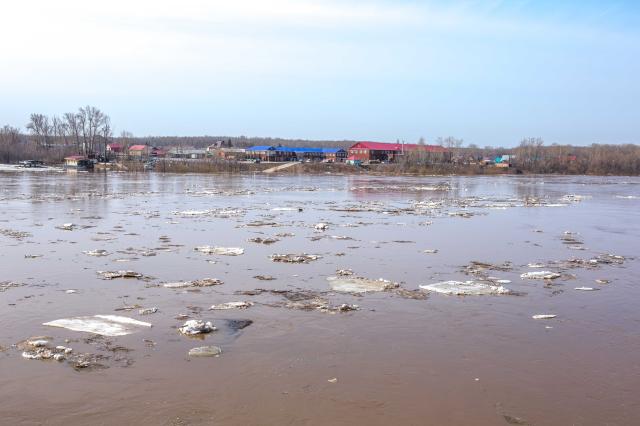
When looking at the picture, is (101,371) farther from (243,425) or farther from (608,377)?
(608,377)

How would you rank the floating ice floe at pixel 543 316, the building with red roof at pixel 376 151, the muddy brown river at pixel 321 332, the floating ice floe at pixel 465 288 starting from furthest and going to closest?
the building with red roof at pixel 376 151, the floating ice floe at pixel 465 288, the floating ice floe at pixel 543 316, the muddy brown river at pixel 321 332

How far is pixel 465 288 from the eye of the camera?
1109 cm

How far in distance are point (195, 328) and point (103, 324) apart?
4.64 ft

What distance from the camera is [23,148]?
364 ft

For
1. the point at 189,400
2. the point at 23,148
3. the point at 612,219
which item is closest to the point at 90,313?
the point at 189,400

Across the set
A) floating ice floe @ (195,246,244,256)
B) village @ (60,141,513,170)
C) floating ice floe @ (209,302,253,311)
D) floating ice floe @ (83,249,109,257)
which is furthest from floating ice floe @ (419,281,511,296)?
village @ (60,141,513,170)

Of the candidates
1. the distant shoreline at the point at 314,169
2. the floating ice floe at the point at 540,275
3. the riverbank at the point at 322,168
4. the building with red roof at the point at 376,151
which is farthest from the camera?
the building with red roof at the point at 376,151

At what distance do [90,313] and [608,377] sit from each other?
7297 millimetres

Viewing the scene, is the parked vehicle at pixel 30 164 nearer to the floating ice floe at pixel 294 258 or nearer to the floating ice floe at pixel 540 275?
the floating ice floe at pixel 294 258

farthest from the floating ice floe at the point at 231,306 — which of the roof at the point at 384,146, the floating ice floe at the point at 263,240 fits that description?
the roof at the point at 384,146

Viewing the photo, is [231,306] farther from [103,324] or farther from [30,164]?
[30,164]

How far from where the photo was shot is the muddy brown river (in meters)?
6.03

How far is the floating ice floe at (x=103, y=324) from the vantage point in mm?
8109

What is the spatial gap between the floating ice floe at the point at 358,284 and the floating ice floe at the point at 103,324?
390 centimetres
